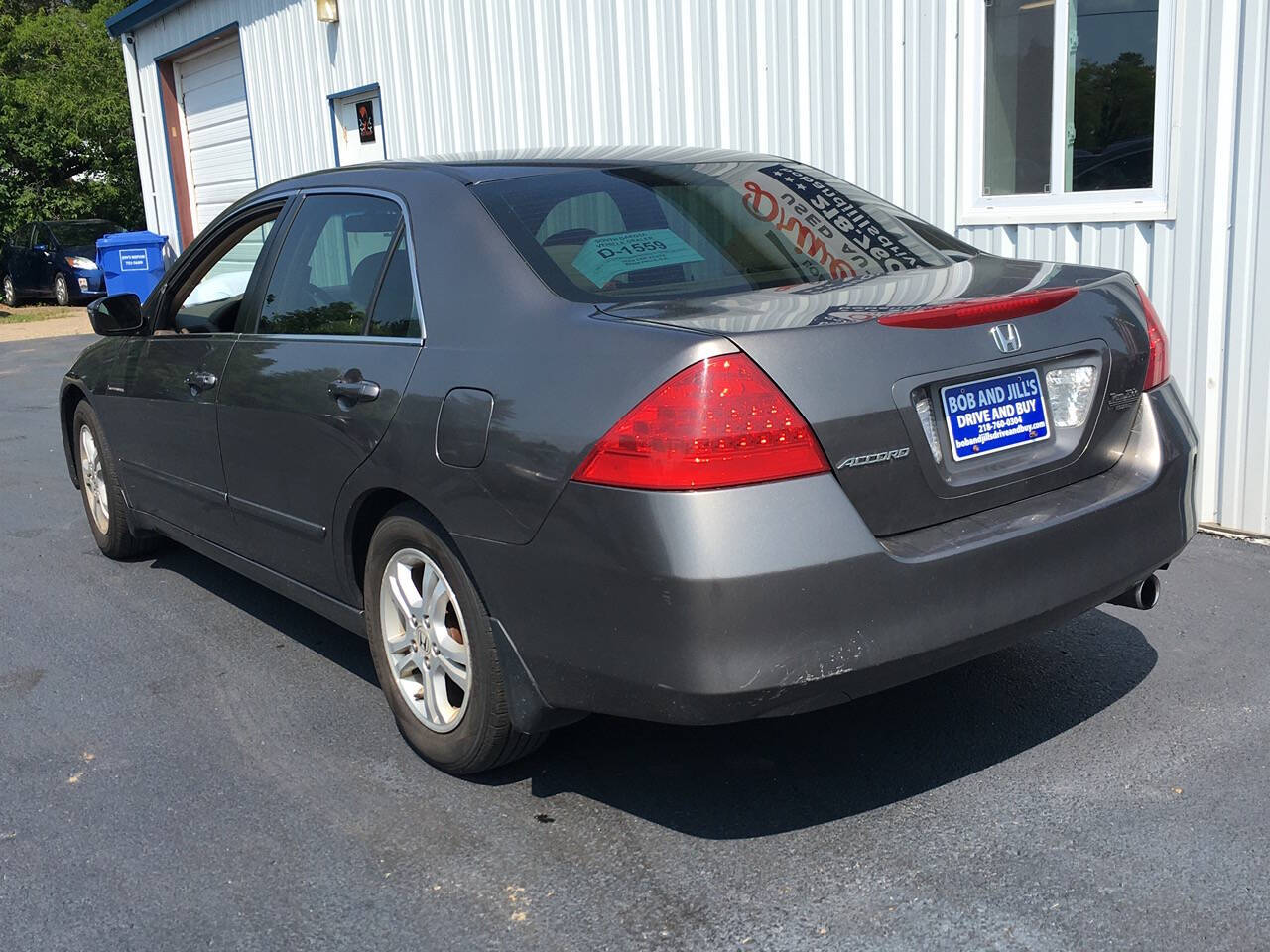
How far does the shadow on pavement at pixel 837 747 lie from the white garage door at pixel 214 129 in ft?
39.8

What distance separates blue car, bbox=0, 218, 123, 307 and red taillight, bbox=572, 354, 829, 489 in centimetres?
1970

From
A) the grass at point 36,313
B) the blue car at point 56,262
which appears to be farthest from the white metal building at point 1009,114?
the blue car at point 56,262

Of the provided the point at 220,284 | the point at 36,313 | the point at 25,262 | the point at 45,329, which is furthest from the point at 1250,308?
the point at 25,262

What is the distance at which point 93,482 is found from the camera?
579cm

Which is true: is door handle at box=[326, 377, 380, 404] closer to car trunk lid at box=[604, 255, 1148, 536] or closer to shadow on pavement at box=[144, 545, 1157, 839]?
car trunk lid at box=[604, 255, 1148, 536]

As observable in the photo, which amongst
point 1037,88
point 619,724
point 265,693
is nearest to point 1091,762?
point 619,724

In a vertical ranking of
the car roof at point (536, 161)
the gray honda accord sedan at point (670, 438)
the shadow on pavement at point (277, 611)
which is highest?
the car roof at point (536, 161)

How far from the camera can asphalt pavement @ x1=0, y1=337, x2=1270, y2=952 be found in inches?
109

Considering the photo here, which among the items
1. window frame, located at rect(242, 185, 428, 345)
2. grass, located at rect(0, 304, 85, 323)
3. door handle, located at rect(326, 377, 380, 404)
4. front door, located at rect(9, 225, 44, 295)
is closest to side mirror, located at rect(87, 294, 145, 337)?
window frame, located at rect(242, 185, 428, 345)

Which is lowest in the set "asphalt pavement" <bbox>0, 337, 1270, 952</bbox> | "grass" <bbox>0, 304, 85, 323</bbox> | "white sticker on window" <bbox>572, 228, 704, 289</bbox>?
"asphalt pavement" <bbox>0, 337, 1270, 952</bbox>

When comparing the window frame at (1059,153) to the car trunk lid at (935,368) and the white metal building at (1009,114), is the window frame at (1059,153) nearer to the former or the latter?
the white metal building at (1009,114)

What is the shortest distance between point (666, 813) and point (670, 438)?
1.09m

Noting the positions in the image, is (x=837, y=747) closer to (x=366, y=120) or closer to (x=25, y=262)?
(x=366, y=120)

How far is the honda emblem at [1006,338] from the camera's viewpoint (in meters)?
2.99
